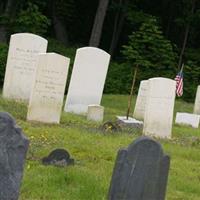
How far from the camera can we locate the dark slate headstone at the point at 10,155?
628 centimetres

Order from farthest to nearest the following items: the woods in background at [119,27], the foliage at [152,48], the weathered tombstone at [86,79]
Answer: the foliage at [152,48], the woods in background at [119,27], the weathered tombstone at [86,79]

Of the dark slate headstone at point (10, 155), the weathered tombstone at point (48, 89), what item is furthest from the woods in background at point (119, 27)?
→ the dark slate headstone at point (10, 155)

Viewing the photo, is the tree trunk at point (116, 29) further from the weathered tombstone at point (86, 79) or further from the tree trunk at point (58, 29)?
the weathered tombstone at point (86, 79)

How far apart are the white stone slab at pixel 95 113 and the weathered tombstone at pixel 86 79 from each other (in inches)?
52.4

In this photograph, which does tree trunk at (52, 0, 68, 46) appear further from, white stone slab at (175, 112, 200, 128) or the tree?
white stone slab at (175, 112, 200, 128)

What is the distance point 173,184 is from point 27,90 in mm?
8503

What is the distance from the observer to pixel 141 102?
18.0m

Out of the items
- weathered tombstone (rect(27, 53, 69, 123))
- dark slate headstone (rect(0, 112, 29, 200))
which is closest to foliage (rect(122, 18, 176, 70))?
weathered tombstone (rect(27, 53, 69, 123))

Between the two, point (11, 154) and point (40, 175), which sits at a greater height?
point (11, 154)

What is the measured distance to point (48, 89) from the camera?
13414 millimetres

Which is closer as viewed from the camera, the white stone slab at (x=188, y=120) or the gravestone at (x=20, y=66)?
the gravestone at (x=20, y=66)

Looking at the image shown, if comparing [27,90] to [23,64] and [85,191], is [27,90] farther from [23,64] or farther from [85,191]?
[85,191]

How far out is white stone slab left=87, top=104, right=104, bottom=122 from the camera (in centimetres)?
1510

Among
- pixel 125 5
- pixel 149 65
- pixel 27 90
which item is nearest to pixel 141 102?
pixel 27 90
